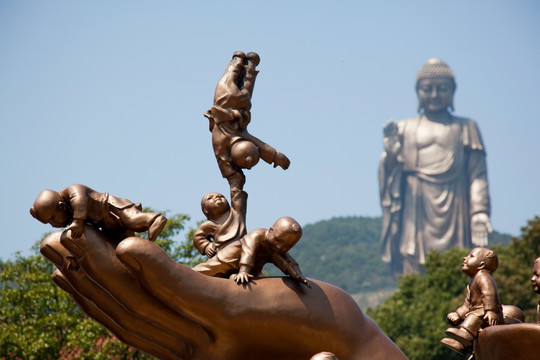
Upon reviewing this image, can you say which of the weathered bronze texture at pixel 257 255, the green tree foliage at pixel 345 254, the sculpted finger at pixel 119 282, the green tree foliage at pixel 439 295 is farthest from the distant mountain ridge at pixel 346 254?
the sculpted finger at pixel 119 282

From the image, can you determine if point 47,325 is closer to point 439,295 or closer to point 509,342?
point 509,342

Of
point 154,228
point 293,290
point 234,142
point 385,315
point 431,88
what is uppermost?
point 431,88

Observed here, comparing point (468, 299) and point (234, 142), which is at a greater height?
point (234, 142)

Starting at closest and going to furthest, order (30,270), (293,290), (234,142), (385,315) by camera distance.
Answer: (293,290), (234,142), (30,270), (385,315)

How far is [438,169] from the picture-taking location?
195ft

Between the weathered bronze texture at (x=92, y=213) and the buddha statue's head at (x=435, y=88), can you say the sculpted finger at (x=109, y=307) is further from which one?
the buddha statue's head at (x=435, y=88)

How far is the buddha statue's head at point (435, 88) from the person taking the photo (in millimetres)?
59562

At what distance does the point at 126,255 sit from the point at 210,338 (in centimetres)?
90

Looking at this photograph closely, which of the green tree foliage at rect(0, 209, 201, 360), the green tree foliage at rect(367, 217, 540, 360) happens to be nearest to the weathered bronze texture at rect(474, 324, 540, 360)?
the green tree foliage at rect(0, 209, 201, 360)

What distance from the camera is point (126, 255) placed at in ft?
21.3

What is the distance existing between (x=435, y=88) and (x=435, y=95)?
52 centimetres

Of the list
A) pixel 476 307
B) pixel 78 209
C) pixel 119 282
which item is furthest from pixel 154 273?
pixel 476 307

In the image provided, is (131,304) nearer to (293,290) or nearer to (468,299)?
(293,290)

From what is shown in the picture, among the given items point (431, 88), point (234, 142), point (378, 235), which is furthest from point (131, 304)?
point (378, 235)
